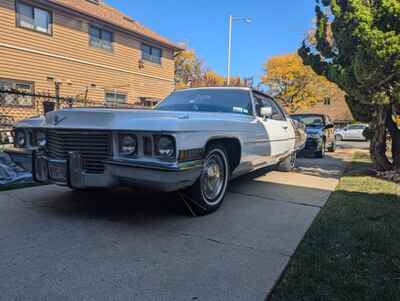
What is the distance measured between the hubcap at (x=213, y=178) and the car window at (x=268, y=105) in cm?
146

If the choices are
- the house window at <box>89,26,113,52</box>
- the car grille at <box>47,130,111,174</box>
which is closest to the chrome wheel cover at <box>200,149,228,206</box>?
the car grille at <box>47,130,111,174</box>

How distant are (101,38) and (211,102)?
478 inches

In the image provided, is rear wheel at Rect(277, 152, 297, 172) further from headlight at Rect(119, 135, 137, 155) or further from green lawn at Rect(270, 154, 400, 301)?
headlight at Rect(119, 135, 137, 155)

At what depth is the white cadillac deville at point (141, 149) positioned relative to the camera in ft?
9.28

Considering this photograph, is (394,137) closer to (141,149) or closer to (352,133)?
(141,149)

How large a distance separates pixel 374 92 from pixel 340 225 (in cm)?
342

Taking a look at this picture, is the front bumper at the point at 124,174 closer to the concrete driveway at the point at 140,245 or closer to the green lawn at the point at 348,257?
the concrete driveway at the point at 140,245

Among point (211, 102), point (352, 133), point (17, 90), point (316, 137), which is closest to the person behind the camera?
point (211, 102)

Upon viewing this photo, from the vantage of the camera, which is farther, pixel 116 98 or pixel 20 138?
pixel 116 98

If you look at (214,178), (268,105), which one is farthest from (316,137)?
(214,178)

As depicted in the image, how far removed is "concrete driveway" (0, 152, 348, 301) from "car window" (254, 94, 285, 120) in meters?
1.51

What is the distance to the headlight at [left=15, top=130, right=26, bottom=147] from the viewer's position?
12.5ft

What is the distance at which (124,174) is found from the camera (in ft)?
9.52

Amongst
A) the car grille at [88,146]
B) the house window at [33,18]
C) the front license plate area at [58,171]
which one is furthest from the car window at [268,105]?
the house window at [33,18]
